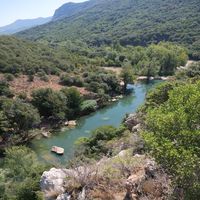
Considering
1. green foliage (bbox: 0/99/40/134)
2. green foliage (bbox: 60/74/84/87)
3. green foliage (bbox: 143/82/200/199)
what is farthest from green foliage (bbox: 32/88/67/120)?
green foliage (bbox: 143/82/200/199)

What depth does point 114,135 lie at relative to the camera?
3981 cm

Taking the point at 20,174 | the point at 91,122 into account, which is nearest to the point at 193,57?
the point at 91,122

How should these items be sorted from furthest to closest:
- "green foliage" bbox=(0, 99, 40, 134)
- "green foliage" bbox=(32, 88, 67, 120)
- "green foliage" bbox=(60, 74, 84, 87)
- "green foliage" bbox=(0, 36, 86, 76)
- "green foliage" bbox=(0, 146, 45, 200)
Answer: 1. "green foliage" bbox=(0, 36, 86, 76)
2. "green foliage" bbox=(60, 74, 84, 87)
3. "green foliage" bbox=(32, 88, 67, 120)
4. "green foliage" bbox=(0, 99, 40, 134)
5. "green foliage" bbox=(0, 146, 45, 200)

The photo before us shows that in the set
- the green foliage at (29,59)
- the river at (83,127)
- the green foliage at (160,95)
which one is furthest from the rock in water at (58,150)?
the green foliage at (29,59)

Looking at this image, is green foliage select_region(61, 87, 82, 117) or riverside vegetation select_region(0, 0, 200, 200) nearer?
riverside vegetation select_region(0, 0, 200, 200)

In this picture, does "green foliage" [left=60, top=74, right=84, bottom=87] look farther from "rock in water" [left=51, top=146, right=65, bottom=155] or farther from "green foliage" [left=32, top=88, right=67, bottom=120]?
"rock in water" [left=51, top=146, right=65, bottom=155]

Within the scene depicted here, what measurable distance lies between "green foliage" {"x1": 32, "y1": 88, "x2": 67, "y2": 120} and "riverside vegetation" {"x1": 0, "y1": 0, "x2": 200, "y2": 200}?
156 mm

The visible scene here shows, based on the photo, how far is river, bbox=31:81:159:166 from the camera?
44.3 m

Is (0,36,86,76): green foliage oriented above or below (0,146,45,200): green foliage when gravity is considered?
below

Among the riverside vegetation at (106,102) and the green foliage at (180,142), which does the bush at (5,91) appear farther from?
the green foliage at (180,142)

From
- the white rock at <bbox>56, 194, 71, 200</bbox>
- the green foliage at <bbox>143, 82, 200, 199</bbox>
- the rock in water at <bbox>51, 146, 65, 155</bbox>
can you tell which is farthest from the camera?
the rock in water at <bbox>51, 146, 65, 155</bbox>

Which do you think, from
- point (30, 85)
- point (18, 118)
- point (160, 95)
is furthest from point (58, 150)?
point (30, 85)

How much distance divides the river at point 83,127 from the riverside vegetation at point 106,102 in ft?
7.20


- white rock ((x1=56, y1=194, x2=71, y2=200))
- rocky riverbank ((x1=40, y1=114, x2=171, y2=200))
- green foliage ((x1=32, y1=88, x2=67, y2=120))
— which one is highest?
rocky riverbank ((x1=40, y1=114, x2=171, y2=200))
